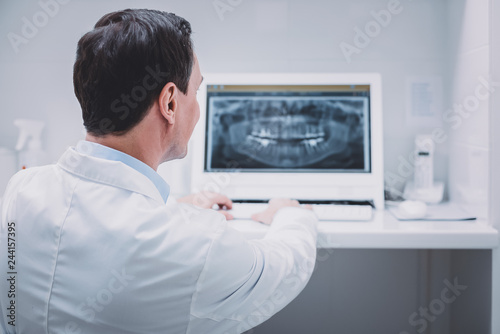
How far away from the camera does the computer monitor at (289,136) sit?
1.58 meters

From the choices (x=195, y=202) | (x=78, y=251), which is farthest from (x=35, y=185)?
(x=195, y=202)

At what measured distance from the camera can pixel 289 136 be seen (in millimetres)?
1620

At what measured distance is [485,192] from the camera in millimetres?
1375

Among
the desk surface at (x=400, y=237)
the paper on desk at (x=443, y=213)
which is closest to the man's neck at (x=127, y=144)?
the desk surface at (x=400, y=237)

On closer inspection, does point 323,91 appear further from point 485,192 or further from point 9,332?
point 9,332

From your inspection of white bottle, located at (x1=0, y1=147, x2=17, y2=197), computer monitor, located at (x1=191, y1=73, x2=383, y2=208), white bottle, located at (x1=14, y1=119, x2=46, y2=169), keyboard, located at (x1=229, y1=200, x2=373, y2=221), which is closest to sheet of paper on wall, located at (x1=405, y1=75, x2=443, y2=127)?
computer monitor, located at (x1=191, y1=73, x2=383, y2=208)

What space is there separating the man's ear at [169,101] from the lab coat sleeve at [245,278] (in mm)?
229

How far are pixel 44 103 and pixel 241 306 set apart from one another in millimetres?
1431

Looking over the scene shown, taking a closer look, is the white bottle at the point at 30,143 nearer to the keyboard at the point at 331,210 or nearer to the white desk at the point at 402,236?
the keyboard at the point at 331,210

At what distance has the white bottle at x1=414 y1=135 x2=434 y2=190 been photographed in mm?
1651

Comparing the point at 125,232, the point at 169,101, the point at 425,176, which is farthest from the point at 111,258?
the point at 425,176

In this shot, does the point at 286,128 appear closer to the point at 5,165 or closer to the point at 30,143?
the point at 30,143

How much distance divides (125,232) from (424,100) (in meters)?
1.44

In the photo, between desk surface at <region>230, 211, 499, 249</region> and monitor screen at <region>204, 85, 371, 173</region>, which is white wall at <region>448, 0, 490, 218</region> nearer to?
desk surface at <region>230, 211, 499, 249</region>
